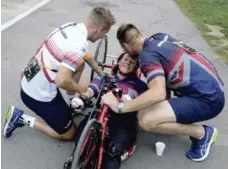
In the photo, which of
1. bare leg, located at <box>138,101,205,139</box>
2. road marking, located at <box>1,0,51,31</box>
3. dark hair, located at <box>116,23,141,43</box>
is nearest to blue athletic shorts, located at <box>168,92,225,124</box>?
bare leg, located at <box>138,101,205,139</box>

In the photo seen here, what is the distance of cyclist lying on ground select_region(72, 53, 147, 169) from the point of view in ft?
11.8

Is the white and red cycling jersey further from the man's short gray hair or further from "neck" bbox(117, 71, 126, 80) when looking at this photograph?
"neck" bbox(117, 71, 126, 80)

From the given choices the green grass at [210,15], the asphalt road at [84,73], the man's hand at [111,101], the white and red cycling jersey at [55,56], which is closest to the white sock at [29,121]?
the asphalt road at [84,73]

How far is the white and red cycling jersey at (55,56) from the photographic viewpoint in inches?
136

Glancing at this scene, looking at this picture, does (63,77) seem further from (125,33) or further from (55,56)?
(125,33)

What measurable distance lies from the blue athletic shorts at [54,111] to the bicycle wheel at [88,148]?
1.87 feet

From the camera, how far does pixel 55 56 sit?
3547 millimetres

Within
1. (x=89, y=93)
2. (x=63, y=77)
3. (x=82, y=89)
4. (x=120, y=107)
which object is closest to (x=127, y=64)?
(x=89, y=93)

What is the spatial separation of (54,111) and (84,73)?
77.3 inches

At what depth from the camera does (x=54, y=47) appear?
11.6 feet

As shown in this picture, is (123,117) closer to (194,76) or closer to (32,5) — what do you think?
(194,76)

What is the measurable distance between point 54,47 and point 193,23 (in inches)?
277

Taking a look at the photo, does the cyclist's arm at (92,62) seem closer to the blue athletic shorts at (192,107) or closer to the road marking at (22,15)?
the blue athletic shorts at (192,107)

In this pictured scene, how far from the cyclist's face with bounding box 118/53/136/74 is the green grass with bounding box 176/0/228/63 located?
351 cm
